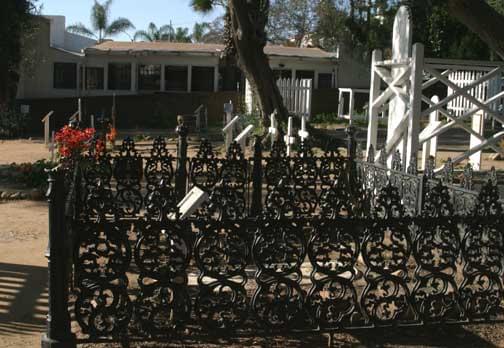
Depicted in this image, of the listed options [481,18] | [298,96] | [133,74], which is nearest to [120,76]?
[133,74]

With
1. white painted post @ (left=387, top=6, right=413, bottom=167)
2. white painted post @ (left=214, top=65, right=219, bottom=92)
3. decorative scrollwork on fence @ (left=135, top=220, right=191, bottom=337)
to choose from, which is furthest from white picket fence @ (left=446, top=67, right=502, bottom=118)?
→ decorative scrollwork on fence @ (left=135, top=220, right=191, bottom=337)

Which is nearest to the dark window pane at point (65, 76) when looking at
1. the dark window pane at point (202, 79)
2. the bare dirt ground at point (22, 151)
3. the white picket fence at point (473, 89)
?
the dark window pane at point (202, 79)

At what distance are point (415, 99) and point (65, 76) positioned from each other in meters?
29.1

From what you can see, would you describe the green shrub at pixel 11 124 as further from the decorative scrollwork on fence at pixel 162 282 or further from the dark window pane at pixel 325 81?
the decorative scrollwork on fence at pixel 162 282

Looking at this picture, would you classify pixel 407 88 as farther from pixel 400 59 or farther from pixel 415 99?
pixel 415 99

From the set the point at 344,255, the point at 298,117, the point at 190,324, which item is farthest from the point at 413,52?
the point at 298,117

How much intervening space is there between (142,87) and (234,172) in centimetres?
2876

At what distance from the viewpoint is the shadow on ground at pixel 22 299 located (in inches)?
210

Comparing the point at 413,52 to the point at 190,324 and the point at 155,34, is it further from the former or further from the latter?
the point at 155,34

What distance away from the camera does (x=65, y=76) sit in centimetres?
3609

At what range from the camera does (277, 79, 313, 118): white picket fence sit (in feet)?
74.5

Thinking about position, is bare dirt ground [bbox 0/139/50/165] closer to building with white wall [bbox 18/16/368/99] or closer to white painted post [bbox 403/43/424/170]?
white painted post [bbox 403/43/424/170]

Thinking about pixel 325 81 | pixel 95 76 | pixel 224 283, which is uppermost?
pixel 325 81

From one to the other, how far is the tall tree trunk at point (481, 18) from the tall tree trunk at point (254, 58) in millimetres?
9412
